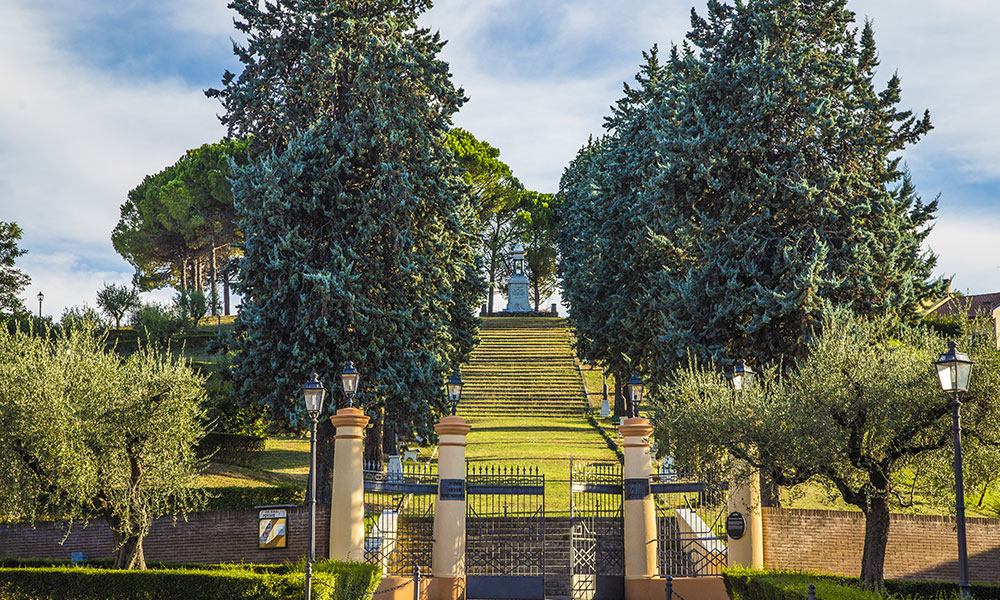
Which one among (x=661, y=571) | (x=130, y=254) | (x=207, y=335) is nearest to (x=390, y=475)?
(x=661, y=571)

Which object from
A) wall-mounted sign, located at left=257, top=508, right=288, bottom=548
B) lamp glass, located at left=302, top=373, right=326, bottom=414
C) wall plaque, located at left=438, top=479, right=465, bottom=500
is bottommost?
wall-mounted sign, located at left=257, top=508, right=288, bottom=548

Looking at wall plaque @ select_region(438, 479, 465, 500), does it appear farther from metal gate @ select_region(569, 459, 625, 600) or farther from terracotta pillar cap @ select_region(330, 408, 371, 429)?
metal gate @ select_region(569, 459, 625, 600)

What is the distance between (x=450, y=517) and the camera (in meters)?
19.1

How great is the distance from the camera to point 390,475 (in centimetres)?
1939

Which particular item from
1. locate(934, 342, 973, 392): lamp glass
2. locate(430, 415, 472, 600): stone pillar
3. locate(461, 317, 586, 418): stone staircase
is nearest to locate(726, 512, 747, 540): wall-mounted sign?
locate(430, 415, 472, 600): stone pillar

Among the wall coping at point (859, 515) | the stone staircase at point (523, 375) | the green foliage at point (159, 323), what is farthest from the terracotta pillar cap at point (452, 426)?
the green foliage at point (159, 323)

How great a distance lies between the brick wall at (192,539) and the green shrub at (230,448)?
804 centimetres

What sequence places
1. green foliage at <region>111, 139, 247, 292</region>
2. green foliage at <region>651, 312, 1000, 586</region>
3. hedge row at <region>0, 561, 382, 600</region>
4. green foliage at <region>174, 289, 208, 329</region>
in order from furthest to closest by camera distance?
green foliage at <region>111, 139, 247, 292</region>
green foliage at <region>174, 289, 208, 329</region>
hedge row at <region>0, 561, 382, 600</region>
green foliage at <region>651, 312, 1000, 586</region>

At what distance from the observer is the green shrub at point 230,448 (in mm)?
28938

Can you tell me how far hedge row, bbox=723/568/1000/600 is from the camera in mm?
13182

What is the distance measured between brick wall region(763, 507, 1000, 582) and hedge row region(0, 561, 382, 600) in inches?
327

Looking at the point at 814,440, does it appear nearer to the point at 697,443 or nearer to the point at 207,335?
the point at 697,443

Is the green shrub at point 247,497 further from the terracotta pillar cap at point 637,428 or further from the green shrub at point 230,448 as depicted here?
the green shrub at point 230,448

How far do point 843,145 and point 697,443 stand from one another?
12.2m
